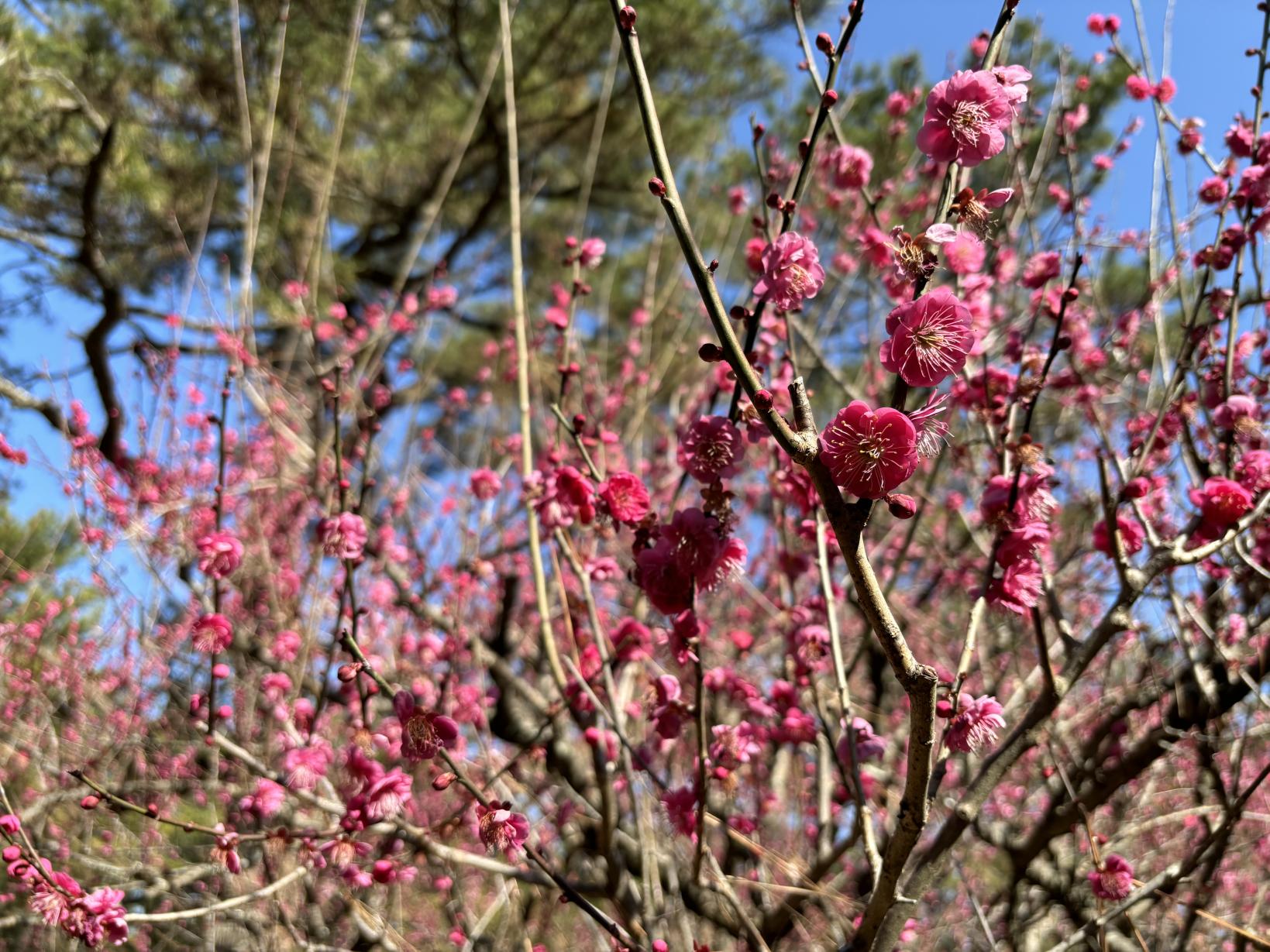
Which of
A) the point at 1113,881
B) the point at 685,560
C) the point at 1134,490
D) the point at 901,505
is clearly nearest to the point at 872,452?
the point at 901,505

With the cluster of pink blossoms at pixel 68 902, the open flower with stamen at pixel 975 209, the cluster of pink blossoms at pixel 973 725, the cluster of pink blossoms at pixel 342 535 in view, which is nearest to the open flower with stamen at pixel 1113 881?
the cluster of pink blossoms at pixel 973 725

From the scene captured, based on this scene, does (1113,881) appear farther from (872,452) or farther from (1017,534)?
(872,452)

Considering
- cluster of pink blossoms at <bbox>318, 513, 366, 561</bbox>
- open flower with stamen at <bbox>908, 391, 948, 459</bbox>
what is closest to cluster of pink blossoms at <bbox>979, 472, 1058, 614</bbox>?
open flower with stamen at <bbox>908, 391, 948, 459</bbox>

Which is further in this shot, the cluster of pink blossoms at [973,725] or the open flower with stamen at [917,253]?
the cluster of pink blossoms at [973,725]

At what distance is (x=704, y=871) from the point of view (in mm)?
1964

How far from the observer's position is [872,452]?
0.88m

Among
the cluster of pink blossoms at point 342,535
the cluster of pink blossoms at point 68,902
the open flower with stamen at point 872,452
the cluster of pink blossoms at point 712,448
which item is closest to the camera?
the open flower with stamen at point 872,452

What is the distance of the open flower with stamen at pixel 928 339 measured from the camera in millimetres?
919

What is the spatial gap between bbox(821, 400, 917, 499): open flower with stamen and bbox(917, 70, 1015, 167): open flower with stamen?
0.41 meters

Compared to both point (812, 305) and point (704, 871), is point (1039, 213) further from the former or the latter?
point (704, 871)

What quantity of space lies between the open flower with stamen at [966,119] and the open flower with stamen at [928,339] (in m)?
0.26

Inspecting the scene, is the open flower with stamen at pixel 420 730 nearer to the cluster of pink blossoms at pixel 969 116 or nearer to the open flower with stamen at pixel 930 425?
the open flower with stamen at pixel 930 425

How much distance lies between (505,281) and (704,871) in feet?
18.7

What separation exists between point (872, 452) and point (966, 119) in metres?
0.50
